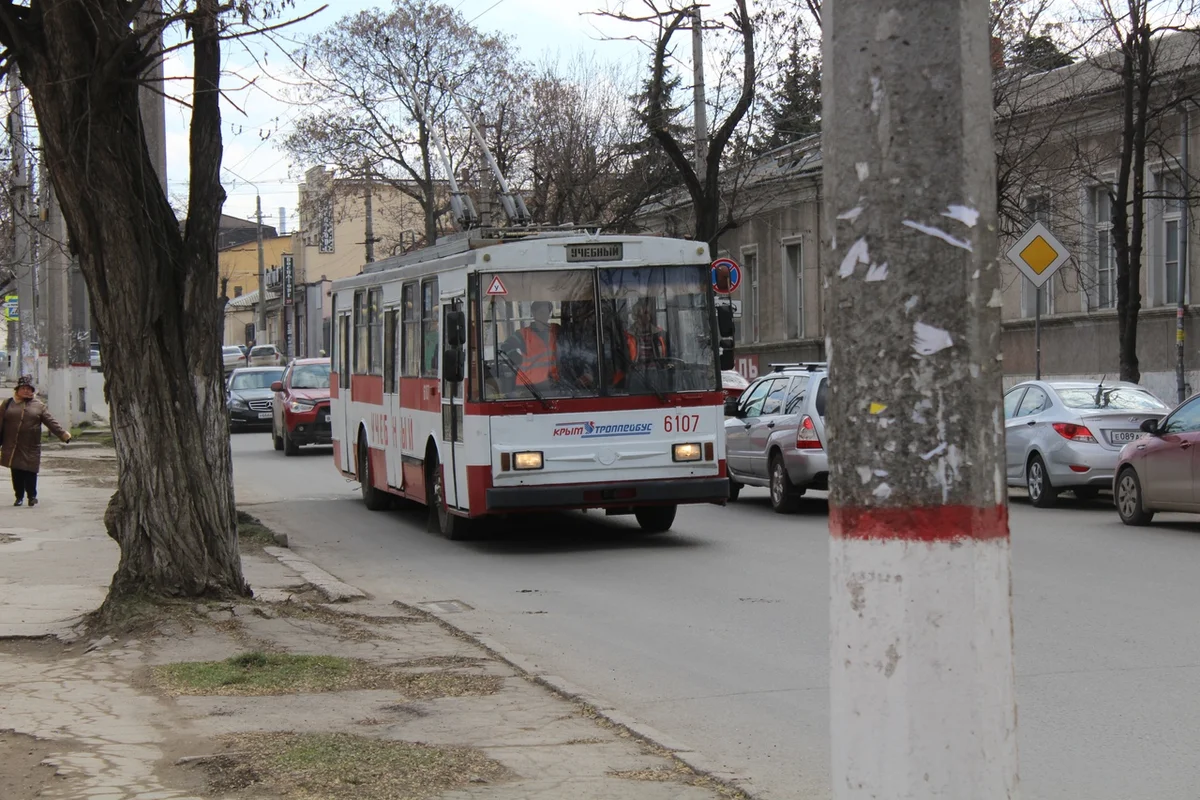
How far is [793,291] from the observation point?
45.8 metres

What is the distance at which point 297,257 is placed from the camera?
310 ft

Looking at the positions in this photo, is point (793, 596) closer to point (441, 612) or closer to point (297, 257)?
point (441, 612)

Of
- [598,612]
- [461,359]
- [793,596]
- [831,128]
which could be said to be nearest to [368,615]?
[598,612]

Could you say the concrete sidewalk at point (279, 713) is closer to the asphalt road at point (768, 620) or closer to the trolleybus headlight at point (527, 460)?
the asphalt road at point (768, 620)

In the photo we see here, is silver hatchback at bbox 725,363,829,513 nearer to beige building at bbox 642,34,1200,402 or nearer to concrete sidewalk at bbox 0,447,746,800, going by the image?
concrete sidewalk at bbox 0,447,746,800

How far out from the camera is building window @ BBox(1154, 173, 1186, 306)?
29750mm

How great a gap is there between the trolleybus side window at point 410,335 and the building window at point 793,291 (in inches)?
1152

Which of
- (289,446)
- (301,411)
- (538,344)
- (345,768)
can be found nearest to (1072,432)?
(538,344)

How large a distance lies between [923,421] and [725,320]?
42.7 feet

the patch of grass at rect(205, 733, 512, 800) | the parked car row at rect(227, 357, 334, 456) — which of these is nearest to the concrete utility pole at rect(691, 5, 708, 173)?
the parked car row at rect(227, 357, 334, 456)

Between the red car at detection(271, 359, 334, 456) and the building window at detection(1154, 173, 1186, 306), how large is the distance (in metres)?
16.8

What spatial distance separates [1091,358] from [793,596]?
22880 mm

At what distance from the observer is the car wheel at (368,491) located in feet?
64.0

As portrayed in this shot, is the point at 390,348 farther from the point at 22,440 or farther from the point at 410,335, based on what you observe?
the point at 22,440
